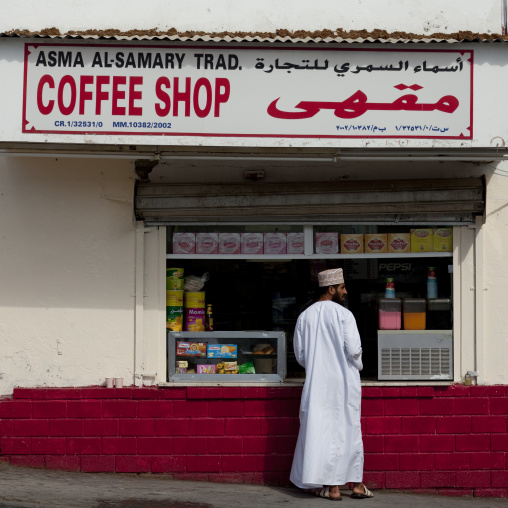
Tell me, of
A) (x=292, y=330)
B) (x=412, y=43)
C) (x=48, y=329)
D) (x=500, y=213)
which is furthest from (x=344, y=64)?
(x=48, y=329)

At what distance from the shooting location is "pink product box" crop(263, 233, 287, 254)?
7.26 m

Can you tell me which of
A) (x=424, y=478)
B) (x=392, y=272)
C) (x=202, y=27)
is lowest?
(x=424, y=478)

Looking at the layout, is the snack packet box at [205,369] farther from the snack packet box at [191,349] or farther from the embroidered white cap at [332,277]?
the embroidered white cap at [332,277]

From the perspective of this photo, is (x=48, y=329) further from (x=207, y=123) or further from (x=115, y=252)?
(x=207, y=123)

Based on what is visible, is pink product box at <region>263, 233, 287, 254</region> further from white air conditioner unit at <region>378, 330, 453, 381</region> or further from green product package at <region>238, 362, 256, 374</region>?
white air conditioner unit at <region>378, 330, 453, 381</region>

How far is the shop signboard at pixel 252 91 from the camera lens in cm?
639

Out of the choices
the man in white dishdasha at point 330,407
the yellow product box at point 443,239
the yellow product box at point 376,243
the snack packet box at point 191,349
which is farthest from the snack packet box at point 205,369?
the yellow product box at point 443,239

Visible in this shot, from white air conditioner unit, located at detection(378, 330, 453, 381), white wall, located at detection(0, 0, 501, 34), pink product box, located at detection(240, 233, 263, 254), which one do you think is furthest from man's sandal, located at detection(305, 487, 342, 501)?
white wall, located at detection(0, 0, 501, 34)

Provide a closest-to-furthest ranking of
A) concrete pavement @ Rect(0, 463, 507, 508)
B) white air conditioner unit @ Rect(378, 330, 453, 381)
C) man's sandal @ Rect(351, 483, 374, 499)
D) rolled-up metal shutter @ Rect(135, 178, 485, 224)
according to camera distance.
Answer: concrete pavement @ Rect(0, 463, 507, 508), man's sandal @ Rect(351, 483, 374, 499), rolled-up metal shutter @ Rect(135, 178, 485, 224), white air conditioner unit @ Rect(378, 330, 453, 381)

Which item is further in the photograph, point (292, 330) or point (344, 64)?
point (292, 330)

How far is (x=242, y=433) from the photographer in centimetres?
708

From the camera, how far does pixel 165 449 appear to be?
7.09 meters

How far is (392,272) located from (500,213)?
0.99 metres

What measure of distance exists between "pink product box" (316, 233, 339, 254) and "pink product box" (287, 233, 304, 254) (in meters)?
0.13
